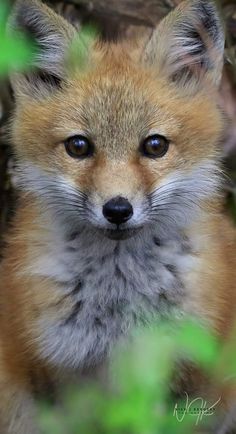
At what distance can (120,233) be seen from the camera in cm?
392

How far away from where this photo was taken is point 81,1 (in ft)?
21.8

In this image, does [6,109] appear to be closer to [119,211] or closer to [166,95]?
[166,95]

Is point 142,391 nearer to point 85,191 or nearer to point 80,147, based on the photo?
point 85,191

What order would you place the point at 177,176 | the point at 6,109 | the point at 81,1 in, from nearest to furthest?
the point at 177,176
the point at 6,109
the point at 81,1

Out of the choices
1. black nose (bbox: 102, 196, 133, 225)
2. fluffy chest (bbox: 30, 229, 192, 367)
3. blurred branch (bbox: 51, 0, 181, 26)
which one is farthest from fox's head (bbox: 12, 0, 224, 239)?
blurred branch (bbox: 51, 0, 181, 26)

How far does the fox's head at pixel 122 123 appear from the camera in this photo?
383cm

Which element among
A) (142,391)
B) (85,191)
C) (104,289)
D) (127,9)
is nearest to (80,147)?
(85,191)

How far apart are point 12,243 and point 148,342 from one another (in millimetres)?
2124

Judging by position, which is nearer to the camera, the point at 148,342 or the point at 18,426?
the point at 148,342

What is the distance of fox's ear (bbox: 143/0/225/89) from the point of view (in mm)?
4109

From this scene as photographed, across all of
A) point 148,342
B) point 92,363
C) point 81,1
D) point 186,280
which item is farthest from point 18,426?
point 81,1

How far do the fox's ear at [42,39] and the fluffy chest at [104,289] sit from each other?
83 cm

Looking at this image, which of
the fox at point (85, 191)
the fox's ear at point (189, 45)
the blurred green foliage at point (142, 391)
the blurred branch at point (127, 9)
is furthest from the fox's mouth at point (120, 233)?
the blurred branch at point (127, 9)

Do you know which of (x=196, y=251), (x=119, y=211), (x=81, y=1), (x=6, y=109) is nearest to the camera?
(x=119, y=211)
